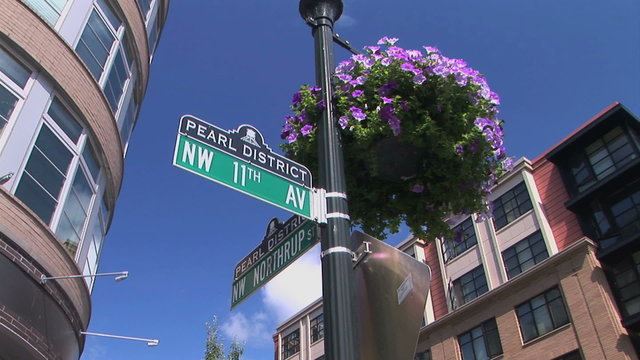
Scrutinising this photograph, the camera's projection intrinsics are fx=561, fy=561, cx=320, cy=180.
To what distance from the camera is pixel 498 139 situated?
536 centimetres

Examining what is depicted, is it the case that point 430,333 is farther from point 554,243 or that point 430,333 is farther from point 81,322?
point 81,322

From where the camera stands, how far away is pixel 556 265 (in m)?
25.4

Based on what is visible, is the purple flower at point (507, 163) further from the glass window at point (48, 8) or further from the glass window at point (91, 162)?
the glass window at point (48, 8)

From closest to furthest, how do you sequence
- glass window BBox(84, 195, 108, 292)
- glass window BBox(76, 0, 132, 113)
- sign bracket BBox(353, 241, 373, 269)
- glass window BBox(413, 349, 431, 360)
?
sign bracket BBox(353, 241, 373, 269), glass window BBox(84, 195, 108, 292), glass window BBox(76, 0, 132, 113), glass window BBox(413, 349, 431, 360)

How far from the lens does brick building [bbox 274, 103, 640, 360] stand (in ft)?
77.4

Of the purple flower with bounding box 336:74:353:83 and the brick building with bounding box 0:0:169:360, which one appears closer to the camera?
the purple flower with bounding box 336:74:353:83

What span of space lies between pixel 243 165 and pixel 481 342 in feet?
85.2

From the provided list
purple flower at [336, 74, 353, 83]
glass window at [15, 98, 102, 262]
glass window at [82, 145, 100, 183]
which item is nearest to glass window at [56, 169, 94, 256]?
glass window at [15, 98, 102, 262]

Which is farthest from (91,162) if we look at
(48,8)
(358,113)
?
(358,113)

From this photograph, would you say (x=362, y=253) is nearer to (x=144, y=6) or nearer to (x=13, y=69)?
(x=13, y=69)

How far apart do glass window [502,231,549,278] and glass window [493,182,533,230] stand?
1.62 m

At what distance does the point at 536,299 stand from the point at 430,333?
257 inches

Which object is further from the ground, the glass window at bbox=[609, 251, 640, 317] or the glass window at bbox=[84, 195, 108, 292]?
the glass window at bbox=[609, 251, 640, 317]

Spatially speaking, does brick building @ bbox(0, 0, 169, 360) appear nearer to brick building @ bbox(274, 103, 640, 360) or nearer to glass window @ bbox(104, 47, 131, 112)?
glass window @ bbox(104, 47, 131, 112)
